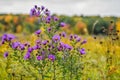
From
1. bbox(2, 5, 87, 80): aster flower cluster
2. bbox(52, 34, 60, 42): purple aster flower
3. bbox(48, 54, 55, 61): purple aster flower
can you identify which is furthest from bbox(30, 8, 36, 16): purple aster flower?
bbox(48, 54, 55, 61): purple aster flower

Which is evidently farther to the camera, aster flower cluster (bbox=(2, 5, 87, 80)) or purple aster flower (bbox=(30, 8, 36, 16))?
purple aster flower (bbox=(30, 8, 36, 16))

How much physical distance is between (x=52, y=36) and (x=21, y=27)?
84.3 m

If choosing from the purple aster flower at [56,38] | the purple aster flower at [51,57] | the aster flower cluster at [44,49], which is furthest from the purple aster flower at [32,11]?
the purple aster flower at [51,57]

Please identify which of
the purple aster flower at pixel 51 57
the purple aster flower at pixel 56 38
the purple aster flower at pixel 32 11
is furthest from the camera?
Result: the purple aster flower at pixel 32 11

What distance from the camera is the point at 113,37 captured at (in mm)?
5410

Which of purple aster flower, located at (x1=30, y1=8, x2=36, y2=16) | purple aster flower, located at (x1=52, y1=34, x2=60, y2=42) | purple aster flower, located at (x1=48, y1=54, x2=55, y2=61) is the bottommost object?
purple aster flower, located at (x1=48, y1=54, x2=55, y2=61)

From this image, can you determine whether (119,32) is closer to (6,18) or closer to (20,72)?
(20,72)

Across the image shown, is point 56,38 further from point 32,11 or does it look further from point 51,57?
point 32,11

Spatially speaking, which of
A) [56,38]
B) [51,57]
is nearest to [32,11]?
[56,38]

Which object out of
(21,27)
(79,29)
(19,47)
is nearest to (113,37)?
(19,47)

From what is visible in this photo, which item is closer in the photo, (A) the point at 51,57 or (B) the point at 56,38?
(A) the point at 51,57

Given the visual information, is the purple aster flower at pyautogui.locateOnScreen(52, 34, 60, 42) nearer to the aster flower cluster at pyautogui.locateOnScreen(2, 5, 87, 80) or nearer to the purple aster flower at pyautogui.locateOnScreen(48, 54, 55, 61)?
Result: the aster flower cluster at pyautogui.locateOnScreen(2, 5, 87, 80)

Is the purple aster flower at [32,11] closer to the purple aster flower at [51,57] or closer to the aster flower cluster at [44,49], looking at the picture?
the aster flower cluster at [44,49]

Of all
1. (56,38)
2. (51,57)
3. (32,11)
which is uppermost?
(32,11)
